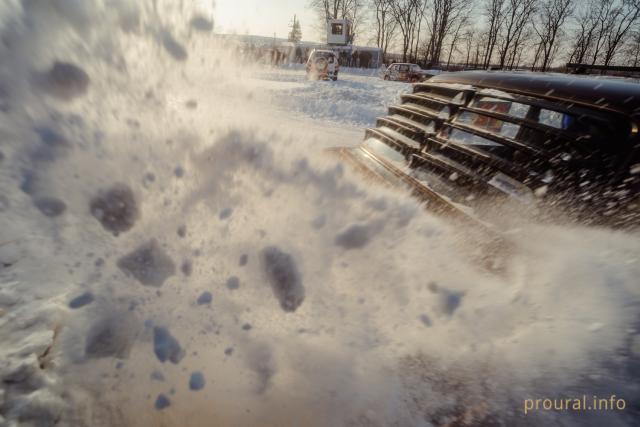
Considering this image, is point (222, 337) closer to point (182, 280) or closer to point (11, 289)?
point (182, 280)

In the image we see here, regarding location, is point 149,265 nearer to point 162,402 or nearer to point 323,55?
point 162,402

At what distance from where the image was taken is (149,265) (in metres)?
1.76

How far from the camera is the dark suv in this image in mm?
1261

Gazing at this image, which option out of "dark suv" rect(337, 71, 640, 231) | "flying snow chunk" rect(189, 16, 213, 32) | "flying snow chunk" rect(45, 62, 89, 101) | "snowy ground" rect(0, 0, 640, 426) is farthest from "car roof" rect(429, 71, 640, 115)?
"flying snow chunk" rect(45, 62, 89, 101)

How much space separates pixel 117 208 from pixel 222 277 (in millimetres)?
705

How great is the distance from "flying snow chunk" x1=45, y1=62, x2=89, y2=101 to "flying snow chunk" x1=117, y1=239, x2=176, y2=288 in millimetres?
841

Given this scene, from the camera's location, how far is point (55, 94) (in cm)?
162

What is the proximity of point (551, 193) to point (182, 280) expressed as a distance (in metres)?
1.75

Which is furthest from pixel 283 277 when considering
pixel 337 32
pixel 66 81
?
pixel 337 32

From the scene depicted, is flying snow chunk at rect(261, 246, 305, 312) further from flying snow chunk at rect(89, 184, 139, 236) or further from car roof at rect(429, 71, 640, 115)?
car roof at rect(429, 71, 640, 115)

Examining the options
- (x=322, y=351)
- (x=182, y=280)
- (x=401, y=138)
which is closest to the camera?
(x=322, y=351)

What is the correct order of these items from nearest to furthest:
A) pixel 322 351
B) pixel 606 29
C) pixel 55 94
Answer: pixel 322 351
pixel 55 94
pixel 606 29

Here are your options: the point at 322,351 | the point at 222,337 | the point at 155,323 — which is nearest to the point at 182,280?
the point at 155,323

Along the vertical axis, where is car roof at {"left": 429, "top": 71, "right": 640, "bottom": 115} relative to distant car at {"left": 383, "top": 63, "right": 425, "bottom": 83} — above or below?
above
